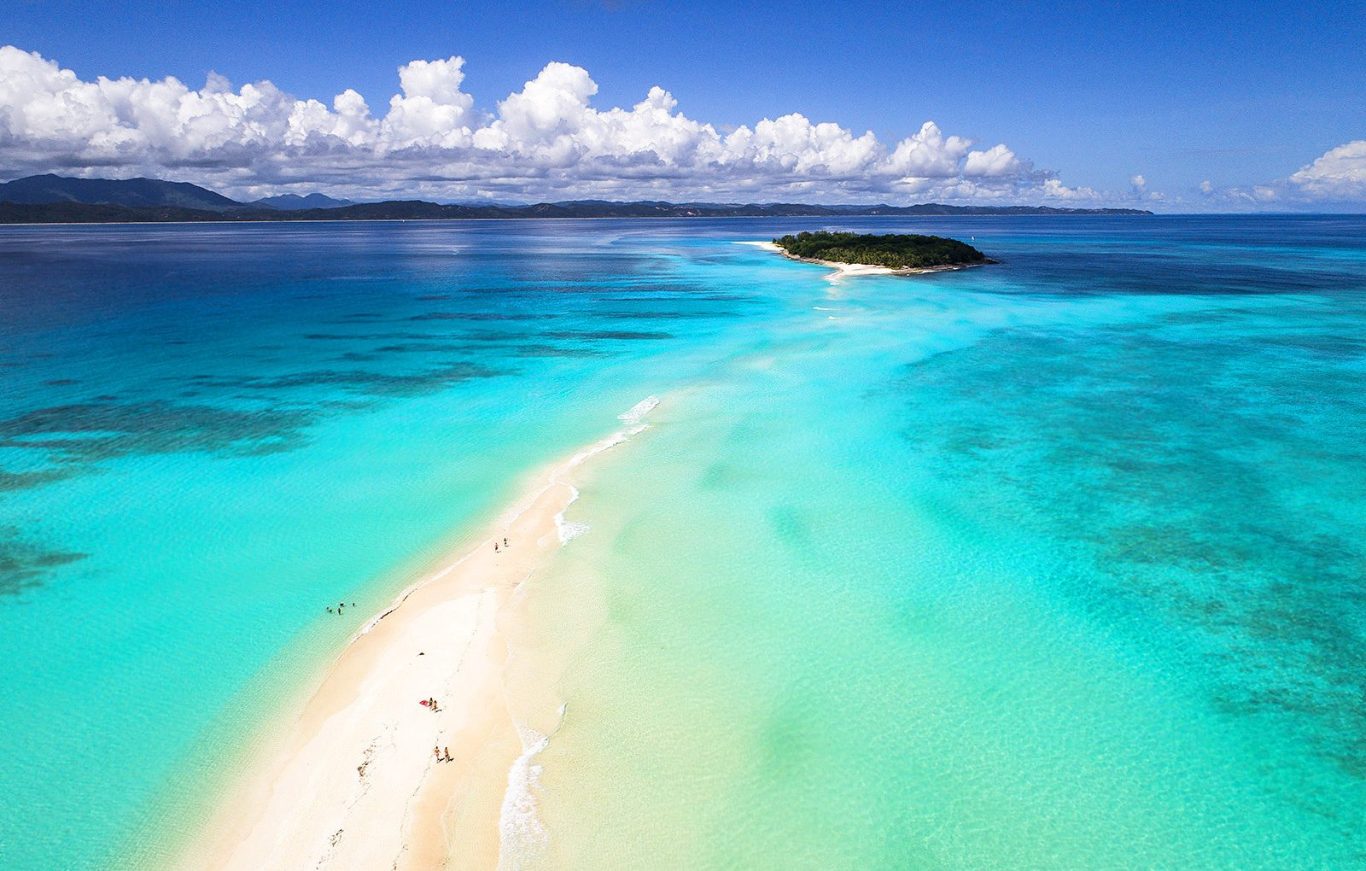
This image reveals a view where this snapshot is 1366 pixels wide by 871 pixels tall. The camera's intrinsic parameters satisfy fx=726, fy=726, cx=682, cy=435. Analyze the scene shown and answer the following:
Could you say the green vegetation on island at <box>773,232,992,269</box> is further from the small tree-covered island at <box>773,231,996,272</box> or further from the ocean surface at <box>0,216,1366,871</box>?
the ocean surface at <box>0,216,1366,871</box>

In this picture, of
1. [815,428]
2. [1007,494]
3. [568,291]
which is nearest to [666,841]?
[1007,494]

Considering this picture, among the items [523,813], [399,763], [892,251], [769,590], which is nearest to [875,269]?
[892,251]

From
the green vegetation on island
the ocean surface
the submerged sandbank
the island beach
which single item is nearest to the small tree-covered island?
the green vegetation on island

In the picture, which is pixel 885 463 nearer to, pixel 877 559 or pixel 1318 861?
pixel 877 559

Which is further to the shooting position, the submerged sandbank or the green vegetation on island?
the green vegetation on island

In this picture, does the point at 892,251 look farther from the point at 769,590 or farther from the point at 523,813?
the point at 523,813

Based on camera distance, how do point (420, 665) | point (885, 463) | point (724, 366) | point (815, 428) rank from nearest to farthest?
point (420, 665)
point (885, 463)
point (815, 428)
point (724, 366)

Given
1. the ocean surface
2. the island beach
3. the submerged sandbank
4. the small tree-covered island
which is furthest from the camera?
the small tree-covered island
